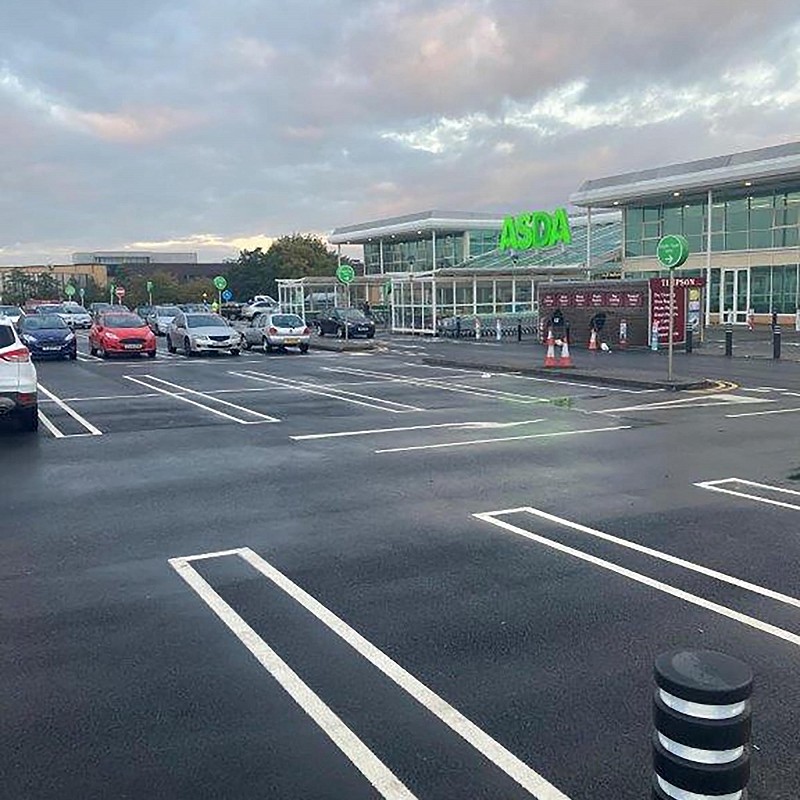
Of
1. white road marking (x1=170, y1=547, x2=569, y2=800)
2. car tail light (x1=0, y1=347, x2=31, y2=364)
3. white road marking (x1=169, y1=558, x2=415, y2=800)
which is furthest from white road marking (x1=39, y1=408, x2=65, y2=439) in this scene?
white road marking (x1=170, y1=547, x2=569, y2=800)

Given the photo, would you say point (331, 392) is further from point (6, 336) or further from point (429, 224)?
point (429, 224)

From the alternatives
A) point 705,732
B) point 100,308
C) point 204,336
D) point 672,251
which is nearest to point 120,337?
point 204,336

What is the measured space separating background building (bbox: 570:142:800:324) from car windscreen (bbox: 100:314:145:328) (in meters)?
24.2

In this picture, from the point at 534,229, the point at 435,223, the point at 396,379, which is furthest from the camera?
the point at 435,223

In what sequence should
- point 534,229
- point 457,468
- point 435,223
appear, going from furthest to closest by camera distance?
point 435,223, point 534,229, point 457,468

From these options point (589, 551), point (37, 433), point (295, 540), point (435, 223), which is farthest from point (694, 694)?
point (435, 223)

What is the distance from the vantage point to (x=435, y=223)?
2147 inches

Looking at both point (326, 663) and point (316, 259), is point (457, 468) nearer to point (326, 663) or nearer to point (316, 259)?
point (326, 663)

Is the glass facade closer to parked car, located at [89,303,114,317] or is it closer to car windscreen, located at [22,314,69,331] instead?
parked car, located at [89,303,114,317]

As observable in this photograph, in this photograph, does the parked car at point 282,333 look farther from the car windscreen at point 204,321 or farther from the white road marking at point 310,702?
the white road marking at point 310,702

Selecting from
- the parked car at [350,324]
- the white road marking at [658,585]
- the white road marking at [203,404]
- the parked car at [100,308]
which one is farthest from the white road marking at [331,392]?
the parked car at [100,308]

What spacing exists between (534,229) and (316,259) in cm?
4442

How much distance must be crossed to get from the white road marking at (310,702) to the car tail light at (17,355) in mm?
7912

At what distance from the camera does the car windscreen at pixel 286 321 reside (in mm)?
Answer: 32834
